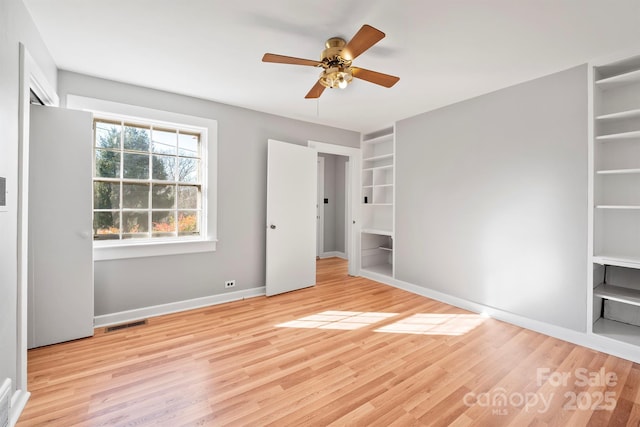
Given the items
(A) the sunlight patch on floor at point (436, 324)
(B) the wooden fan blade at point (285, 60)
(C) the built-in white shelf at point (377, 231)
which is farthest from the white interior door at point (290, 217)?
(B) the wooden fan blade at point (285, 60)

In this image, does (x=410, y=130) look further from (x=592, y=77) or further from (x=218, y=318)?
(x=218, y=318)

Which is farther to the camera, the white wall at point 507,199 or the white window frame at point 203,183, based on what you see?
the white window frame at point 203,183

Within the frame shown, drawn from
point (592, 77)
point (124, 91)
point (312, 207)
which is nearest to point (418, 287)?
point (312, 207)

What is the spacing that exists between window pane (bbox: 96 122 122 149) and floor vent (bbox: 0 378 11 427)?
2.23 meters

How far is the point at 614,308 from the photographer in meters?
2.65

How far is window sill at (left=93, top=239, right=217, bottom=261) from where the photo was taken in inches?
110

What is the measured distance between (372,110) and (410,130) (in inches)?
28.1

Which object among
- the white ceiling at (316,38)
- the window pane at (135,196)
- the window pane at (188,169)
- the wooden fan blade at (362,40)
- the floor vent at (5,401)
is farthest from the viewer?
the window pane at (188,169)

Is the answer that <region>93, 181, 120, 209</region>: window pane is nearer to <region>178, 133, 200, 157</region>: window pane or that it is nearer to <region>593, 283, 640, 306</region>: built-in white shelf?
<region>178, 133, 200, 157</region>: window pane

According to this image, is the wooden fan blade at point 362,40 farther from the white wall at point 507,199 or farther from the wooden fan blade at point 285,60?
the white wall at point 507,199

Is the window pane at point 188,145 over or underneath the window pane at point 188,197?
over

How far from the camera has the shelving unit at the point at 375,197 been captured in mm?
4684

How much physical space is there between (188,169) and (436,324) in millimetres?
3365

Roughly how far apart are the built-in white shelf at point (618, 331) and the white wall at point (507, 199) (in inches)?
6.4
